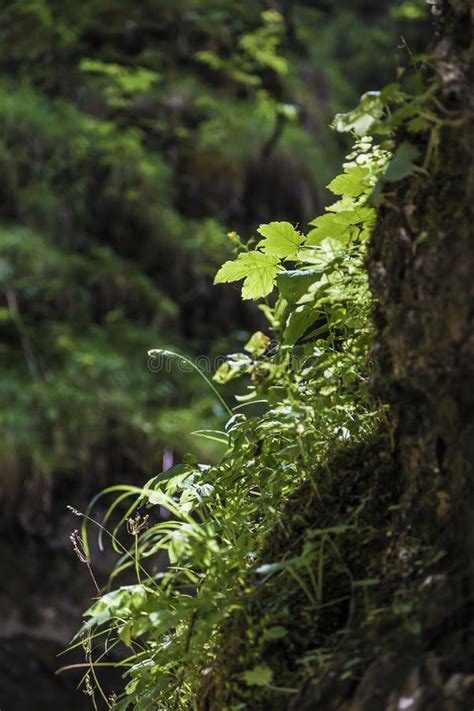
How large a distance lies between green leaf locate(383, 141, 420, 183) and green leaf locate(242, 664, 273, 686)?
62 centimetres

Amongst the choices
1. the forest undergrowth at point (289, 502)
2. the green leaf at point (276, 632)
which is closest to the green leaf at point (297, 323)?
the forest undergrowth at point (289, 502)

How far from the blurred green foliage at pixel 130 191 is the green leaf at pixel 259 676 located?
3.84 metres

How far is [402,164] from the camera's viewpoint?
95cm

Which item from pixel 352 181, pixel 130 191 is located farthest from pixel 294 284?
pixel 130 191

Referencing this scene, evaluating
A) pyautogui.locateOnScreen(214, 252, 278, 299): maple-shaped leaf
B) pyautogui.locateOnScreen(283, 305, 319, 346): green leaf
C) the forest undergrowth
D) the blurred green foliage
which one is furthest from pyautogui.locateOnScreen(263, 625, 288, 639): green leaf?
the blurred green foliage

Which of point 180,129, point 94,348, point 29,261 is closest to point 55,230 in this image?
point 29,261

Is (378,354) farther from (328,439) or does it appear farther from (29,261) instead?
(29,261)

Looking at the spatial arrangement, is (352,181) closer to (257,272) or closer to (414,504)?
(257,272)

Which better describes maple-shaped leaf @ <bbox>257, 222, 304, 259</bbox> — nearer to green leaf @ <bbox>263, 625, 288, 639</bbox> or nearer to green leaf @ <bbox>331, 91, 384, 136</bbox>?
green leaf @ <bbox>331, 91, 384, 136</bbox>

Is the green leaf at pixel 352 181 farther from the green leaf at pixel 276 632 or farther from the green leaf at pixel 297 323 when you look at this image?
the green leaf at pixel 276 632

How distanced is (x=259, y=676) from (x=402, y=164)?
645 mm

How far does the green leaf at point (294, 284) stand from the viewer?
3.96 feet

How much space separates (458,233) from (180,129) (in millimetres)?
6448

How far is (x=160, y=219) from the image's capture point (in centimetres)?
650
